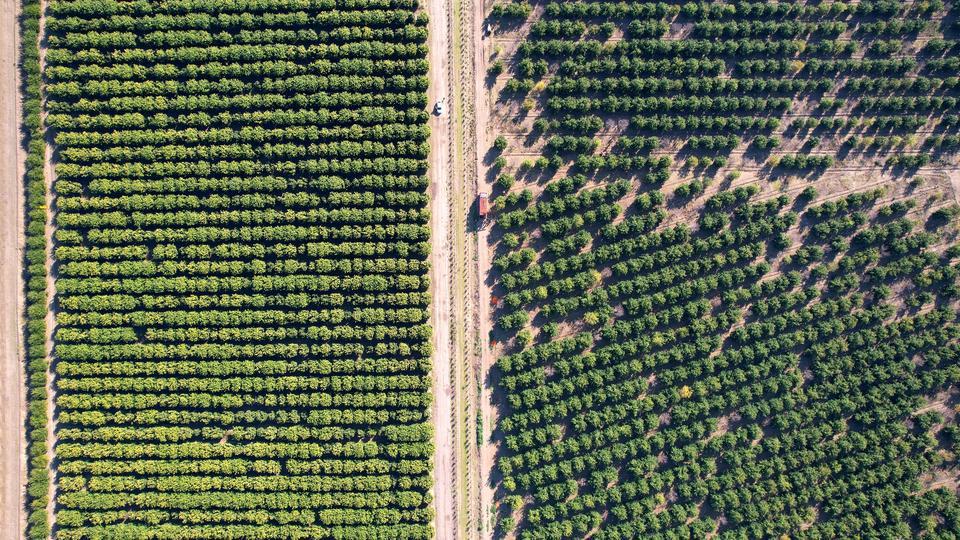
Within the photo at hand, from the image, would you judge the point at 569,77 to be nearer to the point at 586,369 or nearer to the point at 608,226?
the point at 608,226

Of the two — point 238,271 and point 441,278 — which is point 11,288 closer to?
point 238,271

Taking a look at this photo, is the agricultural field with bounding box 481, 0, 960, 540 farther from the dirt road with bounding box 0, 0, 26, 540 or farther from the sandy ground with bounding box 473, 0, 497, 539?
the dirt road with bounding box 0, 0, 26, 540

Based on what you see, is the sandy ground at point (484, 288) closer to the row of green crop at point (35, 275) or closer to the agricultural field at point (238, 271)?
the agricultural field at point (238, 271)

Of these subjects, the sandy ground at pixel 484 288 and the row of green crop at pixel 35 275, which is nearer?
the row of green crop at pixel 35 275

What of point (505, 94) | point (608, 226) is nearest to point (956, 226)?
point (608, 226)

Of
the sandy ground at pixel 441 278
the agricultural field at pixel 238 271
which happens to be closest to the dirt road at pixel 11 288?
the agricultural field at pixel 238 271

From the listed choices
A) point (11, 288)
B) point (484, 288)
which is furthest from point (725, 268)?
point (11, 288)

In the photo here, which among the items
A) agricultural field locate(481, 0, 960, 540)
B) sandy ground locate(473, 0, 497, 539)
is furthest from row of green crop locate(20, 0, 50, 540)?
agricultural field locate(481, 0, 960, 540)
